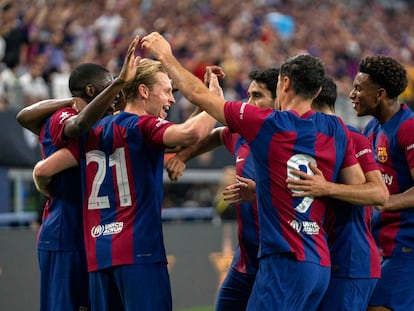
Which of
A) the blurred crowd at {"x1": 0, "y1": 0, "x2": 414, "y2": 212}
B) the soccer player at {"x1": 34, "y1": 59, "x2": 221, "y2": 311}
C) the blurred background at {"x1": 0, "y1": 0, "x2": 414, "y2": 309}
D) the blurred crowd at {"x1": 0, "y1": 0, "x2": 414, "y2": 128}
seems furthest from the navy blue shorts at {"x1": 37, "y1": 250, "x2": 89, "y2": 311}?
the blurred crowd at {"x1": 0, "y1": 0, "x2": 414, "y2": 128}

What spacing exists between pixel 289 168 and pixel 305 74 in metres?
0.58

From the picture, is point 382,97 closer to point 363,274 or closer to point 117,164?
point 363,274

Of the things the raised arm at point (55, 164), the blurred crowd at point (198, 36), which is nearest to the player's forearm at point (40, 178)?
the raised arm at point (55, 164)

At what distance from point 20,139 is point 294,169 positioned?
5.54 m

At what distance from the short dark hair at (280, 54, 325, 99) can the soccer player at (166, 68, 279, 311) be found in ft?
3.58

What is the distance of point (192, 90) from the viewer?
16.8 feet

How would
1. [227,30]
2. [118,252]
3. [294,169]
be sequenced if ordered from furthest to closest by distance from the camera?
[227,30]
[118,252]
[294,169]

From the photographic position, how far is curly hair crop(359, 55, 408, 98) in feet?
20.3

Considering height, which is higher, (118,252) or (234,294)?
(118,252)

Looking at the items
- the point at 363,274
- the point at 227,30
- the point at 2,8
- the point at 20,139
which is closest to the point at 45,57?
the point at 2,8

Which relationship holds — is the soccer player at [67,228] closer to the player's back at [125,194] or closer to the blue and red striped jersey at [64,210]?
the blue and red striped jersey at [64,210]

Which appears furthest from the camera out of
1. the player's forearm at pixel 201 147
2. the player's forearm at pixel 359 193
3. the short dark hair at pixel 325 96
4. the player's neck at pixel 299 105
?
the player's forearm at pixel 201 147

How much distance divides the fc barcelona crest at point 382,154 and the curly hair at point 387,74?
40cm

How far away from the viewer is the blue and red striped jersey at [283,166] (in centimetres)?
499
